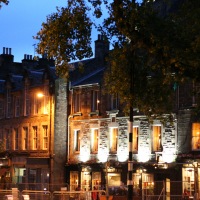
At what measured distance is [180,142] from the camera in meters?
46.1

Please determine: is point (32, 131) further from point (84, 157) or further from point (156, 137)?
point (156, 137)

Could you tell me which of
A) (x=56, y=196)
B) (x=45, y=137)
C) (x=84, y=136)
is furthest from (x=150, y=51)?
(x=45, y=137)

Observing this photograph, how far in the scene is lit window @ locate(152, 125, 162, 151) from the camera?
48062 millimetres

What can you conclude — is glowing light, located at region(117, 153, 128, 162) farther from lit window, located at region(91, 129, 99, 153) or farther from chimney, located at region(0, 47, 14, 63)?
chimney, located at region(0, 47, 14, 63)

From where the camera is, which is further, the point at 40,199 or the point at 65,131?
the point at 65,131

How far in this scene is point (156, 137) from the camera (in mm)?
48406

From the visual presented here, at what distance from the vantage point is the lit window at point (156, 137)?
4806 cm

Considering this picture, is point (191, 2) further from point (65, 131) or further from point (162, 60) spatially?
point (65, 131)

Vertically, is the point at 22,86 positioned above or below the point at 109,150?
above

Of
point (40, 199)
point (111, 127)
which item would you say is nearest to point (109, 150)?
point (111, 127)

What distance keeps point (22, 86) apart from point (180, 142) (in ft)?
73.3

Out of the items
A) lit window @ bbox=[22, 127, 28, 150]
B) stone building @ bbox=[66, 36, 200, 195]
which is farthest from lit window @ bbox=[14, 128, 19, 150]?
stone building @ bbox=[66, 36, 200, 195]

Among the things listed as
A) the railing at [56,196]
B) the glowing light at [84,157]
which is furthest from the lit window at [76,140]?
the railing at [56,196]

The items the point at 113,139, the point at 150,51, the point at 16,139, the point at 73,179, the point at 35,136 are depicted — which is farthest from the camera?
the point at 16,139
